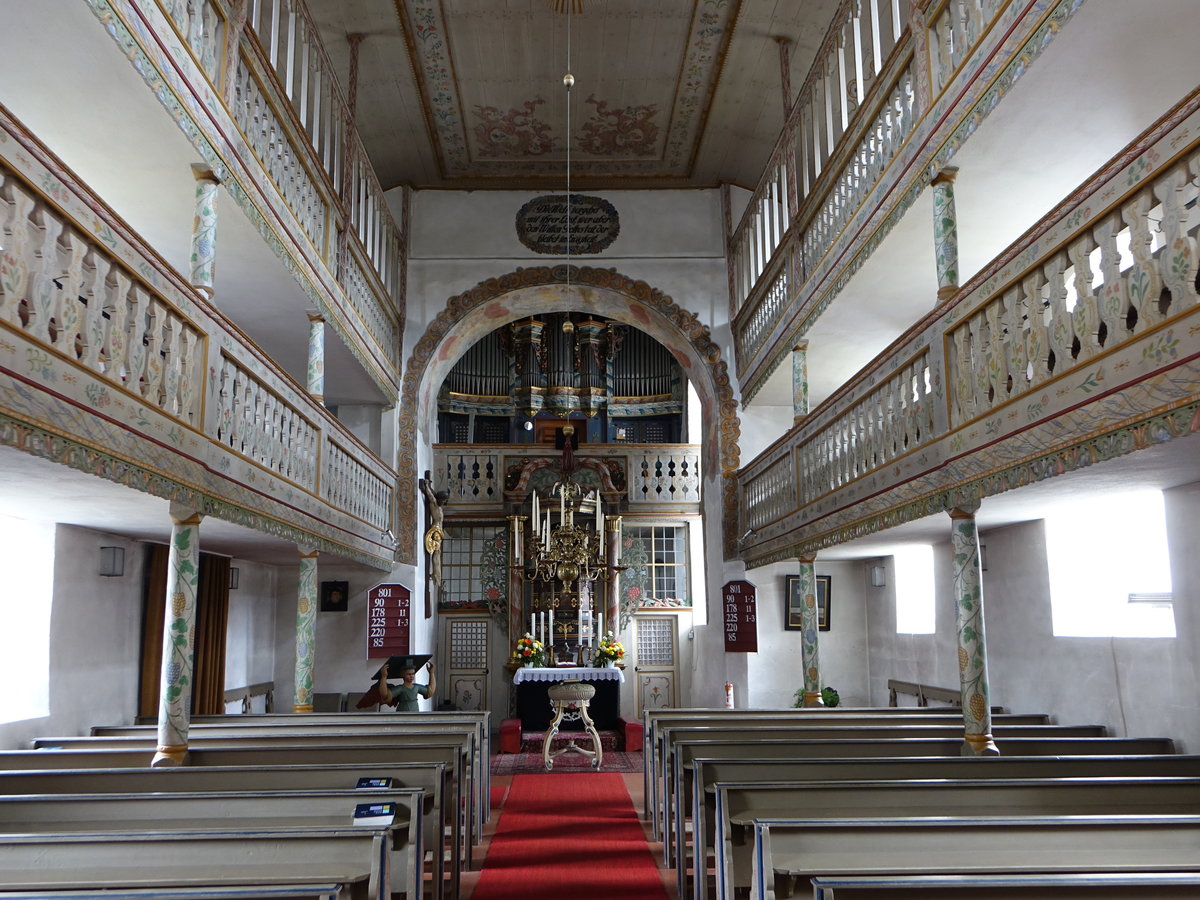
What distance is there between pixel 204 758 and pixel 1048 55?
7.36 m

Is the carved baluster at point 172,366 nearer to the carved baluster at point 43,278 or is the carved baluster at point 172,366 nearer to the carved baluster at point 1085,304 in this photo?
the carved baluster at point 43,278

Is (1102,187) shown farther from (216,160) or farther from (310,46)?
(310,46)

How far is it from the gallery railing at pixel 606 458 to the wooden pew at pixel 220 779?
12897 millimetres

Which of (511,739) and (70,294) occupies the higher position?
(70,294)

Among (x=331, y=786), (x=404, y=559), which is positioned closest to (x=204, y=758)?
(x=331, y=786)

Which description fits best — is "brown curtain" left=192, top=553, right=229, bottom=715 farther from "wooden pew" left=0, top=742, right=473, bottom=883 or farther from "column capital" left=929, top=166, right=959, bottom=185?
"column capital" left=929, top=166, right=959, bottom=185

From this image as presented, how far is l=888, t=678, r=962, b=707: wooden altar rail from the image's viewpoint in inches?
471

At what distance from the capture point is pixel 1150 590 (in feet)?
28.4

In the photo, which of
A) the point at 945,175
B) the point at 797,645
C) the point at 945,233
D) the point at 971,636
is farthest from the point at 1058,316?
the point at 797,645

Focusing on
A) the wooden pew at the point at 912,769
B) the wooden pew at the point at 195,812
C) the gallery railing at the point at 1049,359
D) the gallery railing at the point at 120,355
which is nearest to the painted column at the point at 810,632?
the gallery railing at the point at 1049,359

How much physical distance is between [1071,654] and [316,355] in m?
8.58

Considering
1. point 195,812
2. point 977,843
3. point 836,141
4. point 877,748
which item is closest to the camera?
point 977,843

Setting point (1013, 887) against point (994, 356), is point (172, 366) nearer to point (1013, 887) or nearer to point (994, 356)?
point (994, 356)

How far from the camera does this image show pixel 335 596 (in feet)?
52.5
